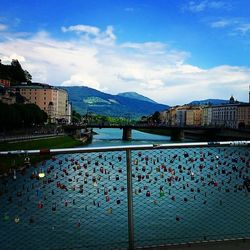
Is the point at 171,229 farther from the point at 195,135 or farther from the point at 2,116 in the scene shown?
the point at 195,135

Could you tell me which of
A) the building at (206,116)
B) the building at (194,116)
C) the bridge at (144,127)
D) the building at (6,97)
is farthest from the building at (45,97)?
the building at (194,116)

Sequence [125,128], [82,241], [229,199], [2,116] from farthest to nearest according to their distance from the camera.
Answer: [125,128], [2,116], [229,199], [82,241]

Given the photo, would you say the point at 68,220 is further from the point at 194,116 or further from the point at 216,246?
the point at 194,116

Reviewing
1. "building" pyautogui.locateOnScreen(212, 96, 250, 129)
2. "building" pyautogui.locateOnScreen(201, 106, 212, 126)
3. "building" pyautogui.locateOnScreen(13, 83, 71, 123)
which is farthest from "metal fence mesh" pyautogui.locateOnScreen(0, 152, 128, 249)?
"building" pyautogui.locateOnScreen(201, 106, 212, 126)

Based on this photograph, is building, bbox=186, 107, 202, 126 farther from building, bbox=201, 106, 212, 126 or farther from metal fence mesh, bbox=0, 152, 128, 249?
metal fence mesh, bbox=0, 152, 128, 249

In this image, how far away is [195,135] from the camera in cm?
11731

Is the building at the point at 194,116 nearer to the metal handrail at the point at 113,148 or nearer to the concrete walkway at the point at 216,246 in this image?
the metal handrail at the point at 113,148

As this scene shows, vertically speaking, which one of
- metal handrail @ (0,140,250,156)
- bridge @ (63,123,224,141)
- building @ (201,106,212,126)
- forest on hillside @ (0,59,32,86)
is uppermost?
forest on hillside @ (0,59,32,86)

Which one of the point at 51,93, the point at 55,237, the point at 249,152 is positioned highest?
the point at 51,93

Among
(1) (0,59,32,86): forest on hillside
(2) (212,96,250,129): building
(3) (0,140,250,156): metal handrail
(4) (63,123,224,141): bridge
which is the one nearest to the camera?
(3) (0,140,250,156): metal handrail

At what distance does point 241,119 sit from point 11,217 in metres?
129

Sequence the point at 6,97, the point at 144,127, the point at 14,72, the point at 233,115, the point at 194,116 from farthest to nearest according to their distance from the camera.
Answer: the point at 194,116 < the point at 233,115 < the point at 14,72 < the point at 144,127 < the point at 6,97

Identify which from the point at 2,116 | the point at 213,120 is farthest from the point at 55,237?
the point at 213,120

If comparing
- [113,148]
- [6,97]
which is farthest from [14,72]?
[113,148]
